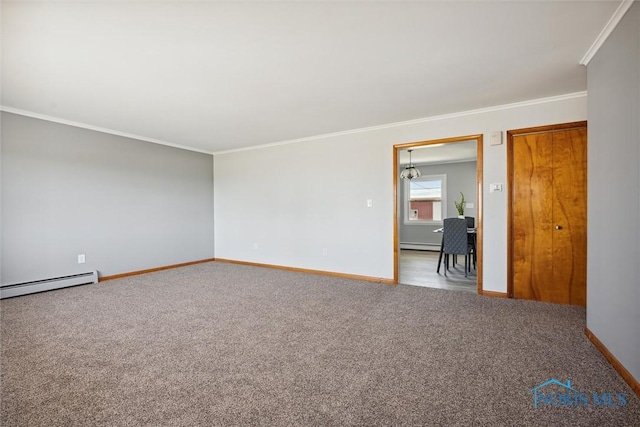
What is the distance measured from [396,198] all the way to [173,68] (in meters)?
3.00

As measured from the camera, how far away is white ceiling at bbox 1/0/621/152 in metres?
1.81

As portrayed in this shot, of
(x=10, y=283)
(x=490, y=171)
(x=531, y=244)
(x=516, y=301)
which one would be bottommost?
(x=516, y=301)

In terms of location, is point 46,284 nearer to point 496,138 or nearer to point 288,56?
point 288,56

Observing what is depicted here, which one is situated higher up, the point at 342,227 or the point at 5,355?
the point at 342,227

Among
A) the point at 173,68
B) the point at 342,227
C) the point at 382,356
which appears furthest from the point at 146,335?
the point at 342,227

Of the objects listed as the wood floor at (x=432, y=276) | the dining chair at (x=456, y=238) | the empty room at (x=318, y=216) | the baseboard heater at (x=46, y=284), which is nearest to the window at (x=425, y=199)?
the wood floor at (x=432, y=276)

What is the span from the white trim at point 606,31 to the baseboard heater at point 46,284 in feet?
19.3

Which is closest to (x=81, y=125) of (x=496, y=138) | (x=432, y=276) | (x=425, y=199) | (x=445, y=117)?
(x=445, y=117)

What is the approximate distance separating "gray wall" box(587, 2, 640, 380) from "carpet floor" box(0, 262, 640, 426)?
1.00 feet

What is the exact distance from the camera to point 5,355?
2.09m

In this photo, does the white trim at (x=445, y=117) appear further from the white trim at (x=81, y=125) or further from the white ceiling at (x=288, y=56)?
the white trim at (x=81, y=125)

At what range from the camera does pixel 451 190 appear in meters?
7.45

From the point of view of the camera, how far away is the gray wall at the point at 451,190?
718 centimetres

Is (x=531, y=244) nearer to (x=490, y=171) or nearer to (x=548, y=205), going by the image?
(x=548, y=205)
